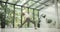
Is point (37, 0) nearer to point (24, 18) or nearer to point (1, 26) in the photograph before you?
point (24, 18)

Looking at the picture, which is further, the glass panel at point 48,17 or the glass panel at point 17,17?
the glass panel at point 48,17

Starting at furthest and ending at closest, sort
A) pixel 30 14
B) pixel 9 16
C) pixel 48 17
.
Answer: pixel 48 17, pixel 30 14, pixel 9 16

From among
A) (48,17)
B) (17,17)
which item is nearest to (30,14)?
(17,17)

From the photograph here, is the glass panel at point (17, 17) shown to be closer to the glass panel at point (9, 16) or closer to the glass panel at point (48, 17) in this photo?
the glass panel at point (9, 16)

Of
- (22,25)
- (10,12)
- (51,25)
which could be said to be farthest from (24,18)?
(51,25)

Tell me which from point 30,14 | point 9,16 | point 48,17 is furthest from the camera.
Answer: point 48,17

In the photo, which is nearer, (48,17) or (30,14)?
(30,14)

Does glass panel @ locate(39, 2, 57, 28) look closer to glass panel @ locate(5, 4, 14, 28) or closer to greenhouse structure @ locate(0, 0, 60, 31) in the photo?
greenhouse structure @ locate(0, 0, 60, 31)

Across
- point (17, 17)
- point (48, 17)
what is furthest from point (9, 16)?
point (48, 17)

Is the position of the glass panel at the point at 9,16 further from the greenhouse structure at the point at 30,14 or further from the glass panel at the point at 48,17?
the glass panel at the point at 48,17

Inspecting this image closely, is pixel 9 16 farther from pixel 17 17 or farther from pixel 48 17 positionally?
pixel 48 17

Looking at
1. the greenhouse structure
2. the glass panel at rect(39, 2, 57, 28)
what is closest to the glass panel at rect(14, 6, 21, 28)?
the greenhouse structure

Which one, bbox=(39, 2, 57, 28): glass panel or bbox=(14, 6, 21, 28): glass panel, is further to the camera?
bbox=(39, 2, 57, 28): glass panel

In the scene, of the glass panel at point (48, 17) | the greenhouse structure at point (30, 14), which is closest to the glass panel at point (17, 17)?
the greenhouse structure at point (30, 14)
